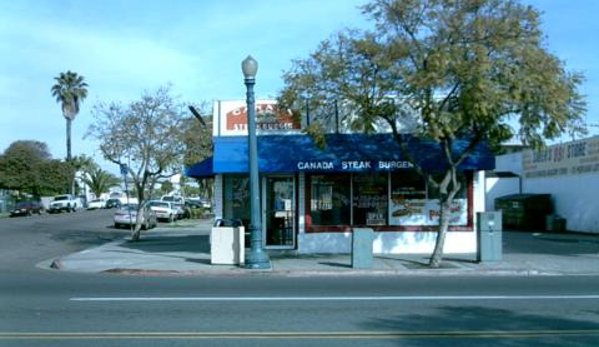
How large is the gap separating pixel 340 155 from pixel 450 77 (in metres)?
4.98

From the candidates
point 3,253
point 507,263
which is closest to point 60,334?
point 507,263

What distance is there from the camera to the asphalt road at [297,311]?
894 cm

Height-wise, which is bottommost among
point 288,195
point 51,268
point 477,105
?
point 51,268

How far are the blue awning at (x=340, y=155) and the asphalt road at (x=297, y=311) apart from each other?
15.1 ft

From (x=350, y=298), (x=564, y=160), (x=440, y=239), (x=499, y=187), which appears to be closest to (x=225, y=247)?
(x=440, y=239)

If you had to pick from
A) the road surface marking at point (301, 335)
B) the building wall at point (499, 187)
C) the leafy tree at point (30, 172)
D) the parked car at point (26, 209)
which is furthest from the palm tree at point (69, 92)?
the road surface marking at point (301, 335)

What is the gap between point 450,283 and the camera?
49.2ft

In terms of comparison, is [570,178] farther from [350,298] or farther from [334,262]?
[350,298]

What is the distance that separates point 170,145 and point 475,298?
1877 cm

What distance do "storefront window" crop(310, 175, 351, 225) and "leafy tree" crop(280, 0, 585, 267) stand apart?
3833 mm

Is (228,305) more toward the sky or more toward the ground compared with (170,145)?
more toward the ground

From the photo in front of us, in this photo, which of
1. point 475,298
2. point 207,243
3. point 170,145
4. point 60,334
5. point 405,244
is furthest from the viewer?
point 170,145

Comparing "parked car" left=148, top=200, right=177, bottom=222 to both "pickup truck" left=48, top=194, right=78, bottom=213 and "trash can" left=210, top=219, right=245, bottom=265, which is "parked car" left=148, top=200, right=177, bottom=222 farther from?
"trash can" left=210, top=219, right=245, bottom=265

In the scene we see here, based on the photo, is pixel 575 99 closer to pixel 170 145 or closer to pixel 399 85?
pixel 399 85
